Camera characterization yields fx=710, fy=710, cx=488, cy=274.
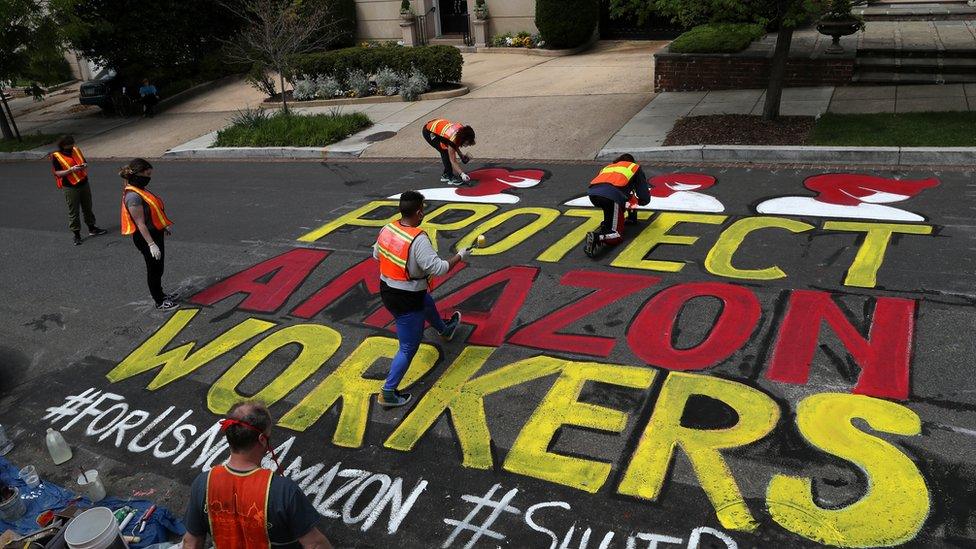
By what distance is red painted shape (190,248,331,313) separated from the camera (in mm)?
8594

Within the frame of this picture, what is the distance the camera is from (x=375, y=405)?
6262 millimetres

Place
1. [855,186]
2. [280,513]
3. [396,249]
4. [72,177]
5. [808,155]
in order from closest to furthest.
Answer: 1. [280,513]
2. [396,249]
3. [855,186]
4. [808,155]
5. [72,177]

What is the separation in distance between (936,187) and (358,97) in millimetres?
14757

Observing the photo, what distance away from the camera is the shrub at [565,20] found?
21828 millimetres

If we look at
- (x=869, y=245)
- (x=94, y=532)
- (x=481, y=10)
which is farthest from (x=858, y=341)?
(x=481, y=10)

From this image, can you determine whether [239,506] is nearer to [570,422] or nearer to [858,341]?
[570,422]

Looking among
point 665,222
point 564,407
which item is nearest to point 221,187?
point 665,222

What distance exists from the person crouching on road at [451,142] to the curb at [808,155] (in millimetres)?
2532

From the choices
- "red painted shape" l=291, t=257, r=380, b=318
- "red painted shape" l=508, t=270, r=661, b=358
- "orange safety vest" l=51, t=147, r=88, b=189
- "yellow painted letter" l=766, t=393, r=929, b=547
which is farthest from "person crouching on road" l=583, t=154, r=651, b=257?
"orange safety vest" l=51, t=147, r=88, b=189

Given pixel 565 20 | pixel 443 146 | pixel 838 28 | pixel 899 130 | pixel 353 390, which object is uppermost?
pixel 565 20

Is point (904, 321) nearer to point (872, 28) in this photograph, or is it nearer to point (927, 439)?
point (927, 439)

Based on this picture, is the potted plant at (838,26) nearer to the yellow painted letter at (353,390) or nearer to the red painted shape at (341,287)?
the red painted shape at (341,287)

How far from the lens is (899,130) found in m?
11.1

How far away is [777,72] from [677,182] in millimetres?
3146
